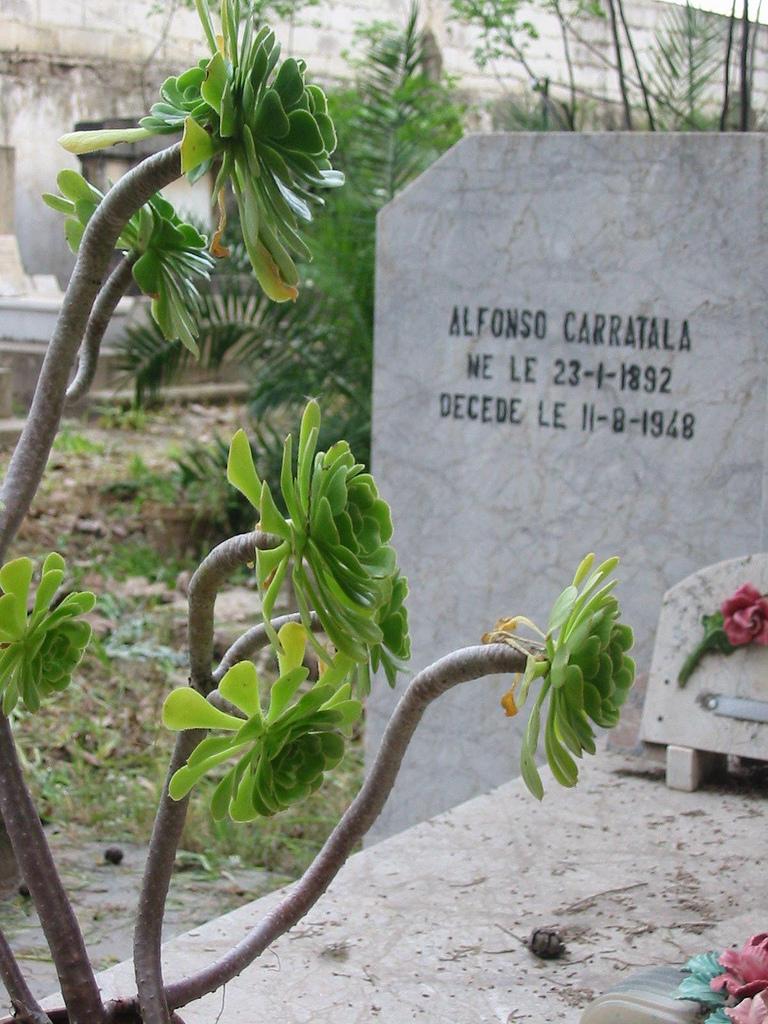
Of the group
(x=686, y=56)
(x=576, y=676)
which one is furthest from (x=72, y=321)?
(x=686, y=56)

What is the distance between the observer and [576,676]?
3.44ft

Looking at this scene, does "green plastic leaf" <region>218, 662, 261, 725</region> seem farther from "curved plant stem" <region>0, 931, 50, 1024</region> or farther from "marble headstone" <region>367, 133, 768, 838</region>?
"marble headstone" <region>367, 133, 768, 838</region>

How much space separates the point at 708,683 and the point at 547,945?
0.96 meters

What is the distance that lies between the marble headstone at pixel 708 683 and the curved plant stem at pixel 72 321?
191 cm

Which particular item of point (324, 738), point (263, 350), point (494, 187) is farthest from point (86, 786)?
point (324, 738)

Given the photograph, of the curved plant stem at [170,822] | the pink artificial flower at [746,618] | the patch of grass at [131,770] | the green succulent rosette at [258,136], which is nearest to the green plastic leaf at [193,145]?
the green succulent rosette at [258,136]

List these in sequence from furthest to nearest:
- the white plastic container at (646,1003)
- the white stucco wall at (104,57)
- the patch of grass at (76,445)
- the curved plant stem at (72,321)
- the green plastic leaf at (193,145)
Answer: the white stucco wall at (104,57) → the patch of grass at (76,445) → the white plastic container at (646,1003) → the curved plant stem at (72,321) → the green plastic leaf at (193,145)

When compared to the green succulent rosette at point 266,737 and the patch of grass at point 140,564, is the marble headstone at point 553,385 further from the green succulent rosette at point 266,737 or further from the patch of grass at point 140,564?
the green succulent rosette at point 266,737

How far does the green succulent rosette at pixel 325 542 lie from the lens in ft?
3.20

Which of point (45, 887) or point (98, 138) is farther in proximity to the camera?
point (45, 887)

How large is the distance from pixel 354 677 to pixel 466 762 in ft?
9.00

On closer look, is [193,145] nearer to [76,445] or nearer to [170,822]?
[170,822]

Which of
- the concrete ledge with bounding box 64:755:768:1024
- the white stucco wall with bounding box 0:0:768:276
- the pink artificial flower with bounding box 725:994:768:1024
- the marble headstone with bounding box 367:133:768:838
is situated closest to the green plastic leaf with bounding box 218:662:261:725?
the pink artificial flower with bounding box 725:994:768:1024

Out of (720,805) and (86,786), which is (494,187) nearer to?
(720,805)
